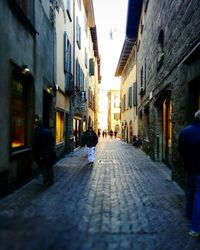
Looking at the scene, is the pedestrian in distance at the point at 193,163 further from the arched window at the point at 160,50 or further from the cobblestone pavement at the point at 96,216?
the arched window at the point at 160,50

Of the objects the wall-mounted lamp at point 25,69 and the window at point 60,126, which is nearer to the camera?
the wall-mounted lamp at point 25,69

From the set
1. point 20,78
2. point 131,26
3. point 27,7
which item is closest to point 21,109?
point 20,78

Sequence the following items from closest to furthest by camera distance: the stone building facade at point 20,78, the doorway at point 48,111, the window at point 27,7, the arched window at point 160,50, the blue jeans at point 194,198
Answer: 1. the blue jeans at point 194,198
2. the stone building facade at point 20,78
3. the window at point 27,7
4. the arched window at point 160,50
5. the doorway at point 48,111

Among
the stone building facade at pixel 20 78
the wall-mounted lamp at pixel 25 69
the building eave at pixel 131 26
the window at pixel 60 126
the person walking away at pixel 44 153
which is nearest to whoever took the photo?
the stone building facade at pixel 20 78

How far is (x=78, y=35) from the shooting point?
2372cm

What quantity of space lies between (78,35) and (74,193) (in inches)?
665

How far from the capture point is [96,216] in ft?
20.5

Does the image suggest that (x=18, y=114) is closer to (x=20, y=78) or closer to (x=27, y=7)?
(x=20, y=78)

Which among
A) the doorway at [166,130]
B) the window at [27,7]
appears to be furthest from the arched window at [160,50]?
the window at [27,7]

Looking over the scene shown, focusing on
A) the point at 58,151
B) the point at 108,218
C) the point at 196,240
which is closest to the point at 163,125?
the point at 58,151

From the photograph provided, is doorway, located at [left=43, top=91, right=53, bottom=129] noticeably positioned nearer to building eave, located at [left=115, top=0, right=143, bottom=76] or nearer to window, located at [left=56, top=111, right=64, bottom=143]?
window, located at [left=56, top=111, right=64, bottom=143]

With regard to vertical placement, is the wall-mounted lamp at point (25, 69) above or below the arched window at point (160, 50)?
below

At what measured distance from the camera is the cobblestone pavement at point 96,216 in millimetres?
4840

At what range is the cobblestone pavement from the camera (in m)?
4.84
